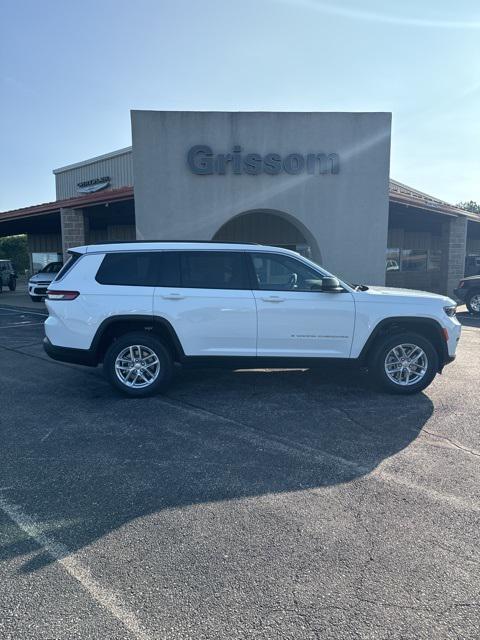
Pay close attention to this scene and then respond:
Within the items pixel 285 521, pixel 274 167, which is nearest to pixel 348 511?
pixel 285 521

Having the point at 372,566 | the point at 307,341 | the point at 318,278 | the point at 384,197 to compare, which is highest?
the point at 384,197

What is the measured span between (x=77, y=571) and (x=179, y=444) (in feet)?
6.31

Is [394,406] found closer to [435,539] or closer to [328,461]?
[328,461]

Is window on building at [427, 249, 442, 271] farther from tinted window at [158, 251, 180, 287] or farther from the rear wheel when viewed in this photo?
tinted window at [158, 251, 180, 287]

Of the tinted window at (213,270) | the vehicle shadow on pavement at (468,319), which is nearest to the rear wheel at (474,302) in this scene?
the vehicle shadow on pavement at (468,319)

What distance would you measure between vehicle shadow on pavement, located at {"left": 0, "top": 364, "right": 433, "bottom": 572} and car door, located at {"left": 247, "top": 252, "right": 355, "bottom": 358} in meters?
0.67

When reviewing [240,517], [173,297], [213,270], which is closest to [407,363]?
[213,270]

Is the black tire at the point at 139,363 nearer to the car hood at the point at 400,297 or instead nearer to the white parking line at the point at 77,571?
the white parking line at the point at 77,571

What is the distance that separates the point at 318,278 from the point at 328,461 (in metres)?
2.58

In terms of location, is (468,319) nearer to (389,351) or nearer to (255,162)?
(255,162)

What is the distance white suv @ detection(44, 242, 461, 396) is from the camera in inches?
236

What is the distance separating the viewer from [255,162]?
12.5 meters

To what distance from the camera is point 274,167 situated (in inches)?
495

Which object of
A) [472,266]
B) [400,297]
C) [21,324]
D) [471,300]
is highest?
[472,266]
